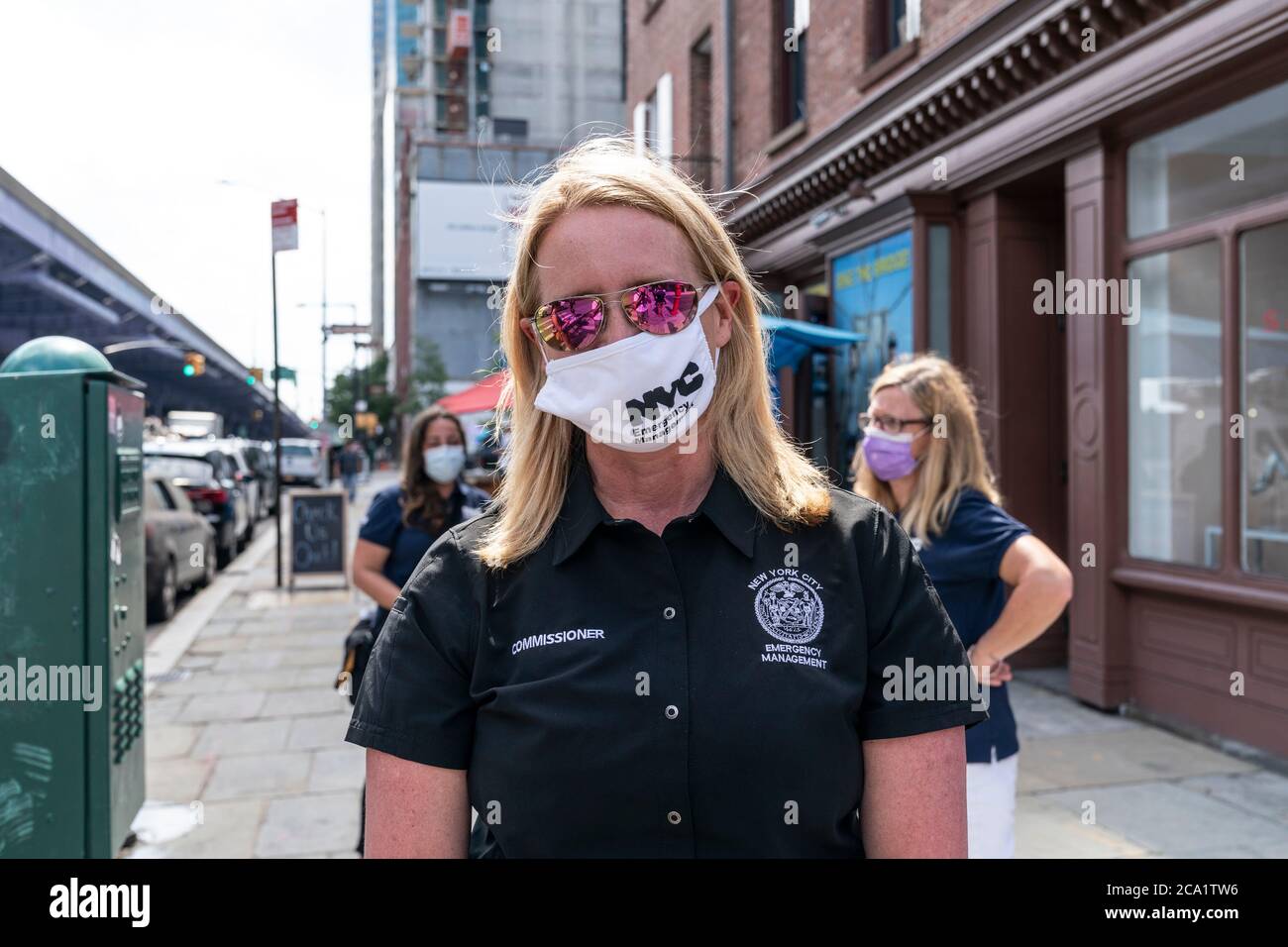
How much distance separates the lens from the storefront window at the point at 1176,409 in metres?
6.94

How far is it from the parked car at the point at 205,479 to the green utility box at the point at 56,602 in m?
12.1

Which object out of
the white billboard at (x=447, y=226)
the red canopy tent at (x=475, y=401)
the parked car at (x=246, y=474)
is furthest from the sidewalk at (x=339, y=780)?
the white billboard at (x=447, y=226)

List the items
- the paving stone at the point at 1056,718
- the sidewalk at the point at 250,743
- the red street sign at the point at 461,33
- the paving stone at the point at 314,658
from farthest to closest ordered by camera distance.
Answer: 1. the red street sign at the point at 461,33
2. the paving stone at the point at 314,658
3. the paving stone at the point at 1056,718
4. the sidewalk at the point at 250,743

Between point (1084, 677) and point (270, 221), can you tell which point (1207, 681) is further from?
point (270, 221)

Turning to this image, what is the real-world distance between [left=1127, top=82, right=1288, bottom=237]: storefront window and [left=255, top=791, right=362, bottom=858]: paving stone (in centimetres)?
608

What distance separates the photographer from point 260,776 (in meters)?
6.39

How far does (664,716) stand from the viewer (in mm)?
1529

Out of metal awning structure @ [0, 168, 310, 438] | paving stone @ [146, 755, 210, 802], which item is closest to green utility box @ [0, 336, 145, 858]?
paving stone @ [146, 755, 210, 802]

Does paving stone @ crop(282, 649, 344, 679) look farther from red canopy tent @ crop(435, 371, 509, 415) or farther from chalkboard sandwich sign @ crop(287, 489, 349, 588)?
chalkboard sandwich sign @ crop(287, 489, 349, 588)

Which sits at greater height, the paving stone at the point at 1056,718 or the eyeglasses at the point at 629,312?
the eyeglasses at the point at 629,312

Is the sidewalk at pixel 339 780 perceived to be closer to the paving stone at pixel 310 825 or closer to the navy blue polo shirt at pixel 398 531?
the paving stone at pixel 310 825

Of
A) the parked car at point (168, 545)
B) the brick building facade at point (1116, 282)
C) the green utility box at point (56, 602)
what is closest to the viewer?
the green utility box at point (56, 602)

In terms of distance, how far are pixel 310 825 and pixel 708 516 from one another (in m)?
4.60

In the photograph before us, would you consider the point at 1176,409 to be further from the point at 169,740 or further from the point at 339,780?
the point at 169,740
